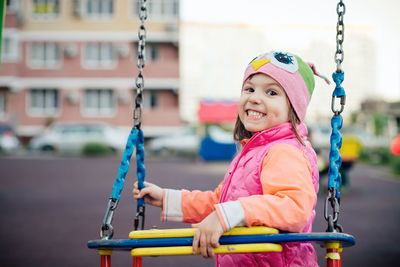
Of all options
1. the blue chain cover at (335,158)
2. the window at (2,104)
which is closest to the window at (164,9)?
the window at (2,104)

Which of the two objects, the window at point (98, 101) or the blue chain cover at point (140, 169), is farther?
the window at point (98, 101)

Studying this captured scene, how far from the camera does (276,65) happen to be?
5.89 ft

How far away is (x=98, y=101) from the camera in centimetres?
2514

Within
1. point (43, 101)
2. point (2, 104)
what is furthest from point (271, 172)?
point (2, 104)

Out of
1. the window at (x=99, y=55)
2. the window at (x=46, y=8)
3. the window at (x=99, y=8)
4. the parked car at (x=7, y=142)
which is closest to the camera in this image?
the parked car at (x=7, y=142)

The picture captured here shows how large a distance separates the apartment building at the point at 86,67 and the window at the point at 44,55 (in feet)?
0.18

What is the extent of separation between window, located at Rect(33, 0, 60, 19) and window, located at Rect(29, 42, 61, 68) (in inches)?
69.2

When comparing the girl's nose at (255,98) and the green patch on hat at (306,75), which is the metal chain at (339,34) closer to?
the green patch on hat at (306,75)

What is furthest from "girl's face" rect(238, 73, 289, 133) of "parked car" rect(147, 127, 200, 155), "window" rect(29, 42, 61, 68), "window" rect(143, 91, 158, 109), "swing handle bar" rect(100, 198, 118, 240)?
"window" rect(29, 42, 61, 68)

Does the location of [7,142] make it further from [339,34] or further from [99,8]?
[339,34]

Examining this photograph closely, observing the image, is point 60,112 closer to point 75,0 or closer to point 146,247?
point 75,0

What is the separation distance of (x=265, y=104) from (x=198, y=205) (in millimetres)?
593

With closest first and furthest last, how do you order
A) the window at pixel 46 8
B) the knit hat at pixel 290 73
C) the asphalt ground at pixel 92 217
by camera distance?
the knit hat at pixel 290 73 → the asphalt ground at pixel 92 217 → the window at pixel 46 8

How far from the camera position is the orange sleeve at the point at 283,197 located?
1.54 m
